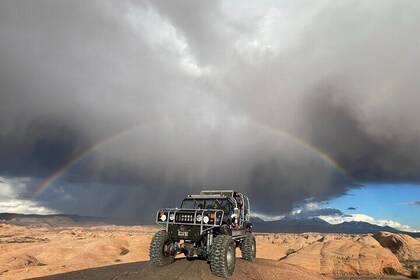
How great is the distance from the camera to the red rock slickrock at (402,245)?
54.2m

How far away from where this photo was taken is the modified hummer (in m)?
11.5

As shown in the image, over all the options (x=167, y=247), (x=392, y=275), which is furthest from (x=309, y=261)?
(x=167, y=247)

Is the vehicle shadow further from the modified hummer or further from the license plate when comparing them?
the license plate

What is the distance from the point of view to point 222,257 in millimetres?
11180

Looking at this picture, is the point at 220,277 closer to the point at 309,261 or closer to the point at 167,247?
the point at 167,247

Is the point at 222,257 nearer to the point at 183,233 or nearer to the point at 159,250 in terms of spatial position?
the point at 183,233

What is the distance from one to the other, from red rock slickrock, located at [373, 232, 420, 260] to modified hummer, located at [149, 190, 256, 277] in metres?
52.5

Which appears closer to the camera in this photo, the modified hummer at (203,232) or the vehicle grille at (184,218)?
the modified hummer at (203,232)

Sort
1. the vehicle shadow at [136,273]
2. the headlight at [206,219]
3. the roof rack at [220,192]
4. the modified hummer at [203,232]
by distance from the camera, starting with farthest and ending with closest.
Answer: the roof rack at [220,192] → the headlight at [206,219] → the modified hummer at [203,232] → the vehicle shadow at [136,273]

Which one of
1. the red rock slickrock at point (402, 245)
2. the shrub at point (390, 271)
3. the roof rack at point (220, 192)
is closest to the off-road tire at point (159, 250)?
the roof rack at point (220, 192)

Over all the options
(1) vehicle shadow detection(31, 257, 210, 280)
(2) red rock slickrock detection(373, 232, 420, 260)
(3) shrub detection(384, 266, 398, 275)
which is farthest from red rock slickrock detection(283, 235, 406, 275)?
(2) red rock slickrock detection(373, 232, 420, 260)

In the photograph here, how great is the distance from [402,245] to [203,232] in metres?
58.8

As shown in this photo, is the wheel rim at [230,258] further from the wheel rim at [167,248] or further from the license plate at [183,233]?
the wheel rim at [167,248]

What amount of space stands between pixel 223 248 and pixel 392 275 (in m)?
26.4
